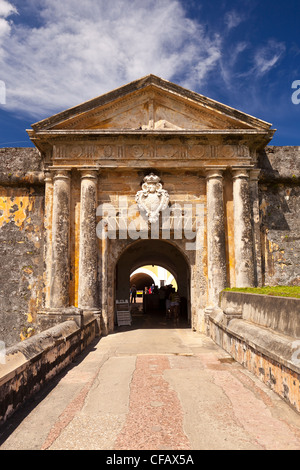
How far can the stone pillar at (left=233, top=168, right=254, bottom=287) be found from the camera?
903 centimetres

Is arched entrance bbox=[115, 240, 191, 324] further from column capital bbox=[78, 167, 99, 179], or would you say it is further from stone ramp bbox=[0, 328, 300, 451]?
stone ramp bbox=[0, 328, 300, 451]

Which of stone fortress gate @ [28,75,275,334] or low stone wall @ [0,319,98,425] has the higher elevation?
stone fortress gate @ [28,75,275,334]

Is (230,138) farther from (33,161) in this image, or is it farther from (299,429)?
(299,429)

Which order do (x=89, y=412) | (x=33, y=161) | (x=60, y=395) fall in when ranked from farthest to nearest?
1. (x=33, y=161)
2. (x=60, y=395)
3. (x=89, y=412)

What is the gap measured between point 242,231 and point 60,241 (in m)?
4.59

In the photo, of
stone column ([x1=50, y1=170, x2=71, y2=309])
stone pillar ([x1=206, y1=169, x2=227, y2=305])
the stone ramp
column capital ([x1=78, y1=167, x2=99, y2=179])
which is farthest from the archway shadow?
the stone ramp

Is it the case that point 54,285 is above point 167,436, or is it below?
above

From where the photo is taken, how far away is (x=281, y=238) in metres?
10.0

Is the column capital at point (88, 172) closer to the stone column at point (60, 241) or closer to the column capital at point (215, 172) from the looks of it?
the stone column at point (60, 241)

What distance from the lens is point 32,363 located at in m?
4.06

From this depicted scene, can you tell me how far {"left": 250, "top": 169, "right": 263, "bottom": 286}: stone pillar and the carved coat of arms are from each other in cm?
232

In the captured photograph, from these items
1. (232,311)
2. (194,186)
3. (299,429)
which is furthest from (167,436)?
(194,186)

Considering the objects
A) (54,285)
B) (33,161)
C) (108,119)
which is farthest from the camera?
(33,161)

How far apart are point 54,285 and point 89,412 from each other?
5.55 m
